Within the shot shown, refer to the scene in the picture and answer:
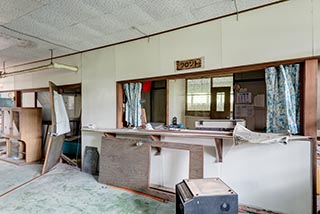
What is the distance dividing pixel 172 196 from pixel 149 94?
2.96m

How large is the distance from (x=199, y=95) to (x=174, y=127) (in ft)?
7.19

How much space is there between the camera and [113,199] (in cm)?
289

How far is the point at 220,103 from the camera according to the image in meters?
5.10

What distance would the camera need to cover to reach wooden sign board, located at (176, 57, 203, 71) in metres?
2.93

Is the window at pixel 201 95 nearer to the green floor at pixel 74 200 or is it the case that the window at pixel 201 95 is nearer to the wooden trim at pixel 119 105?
the wooden trim at pixel 119 105

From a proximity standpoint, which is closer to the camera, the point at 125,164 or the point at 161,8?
the point at 161,8

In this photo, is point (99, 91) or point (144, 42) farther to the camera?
point (99, 91)

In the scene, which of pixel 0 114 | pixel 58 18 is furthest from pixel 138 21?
pixel 0 114

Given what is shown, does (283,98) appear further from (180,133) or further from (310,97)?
Answer: (180,133)

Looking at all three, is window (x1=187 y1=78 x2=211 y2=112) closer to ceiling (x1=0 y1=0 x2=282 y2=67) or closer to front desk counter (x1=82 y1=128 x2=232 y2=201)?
front desk counter (x1=82 y1=128 x2=232 y2=201)

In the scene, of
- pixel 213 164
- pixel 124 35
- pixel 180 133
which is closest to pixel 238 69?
pixel 180 133

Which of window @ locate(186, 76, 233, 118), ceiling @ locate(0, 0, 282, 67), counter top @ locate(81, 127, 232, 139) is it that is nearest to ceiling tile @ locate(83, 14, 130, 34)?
ceiling @ locate(0, 0, 282, 67)

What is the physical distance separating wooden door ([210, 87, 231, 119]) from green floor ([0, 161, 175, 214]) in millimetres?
2910

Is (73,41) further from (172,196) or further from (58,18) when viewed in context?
(172,196)
